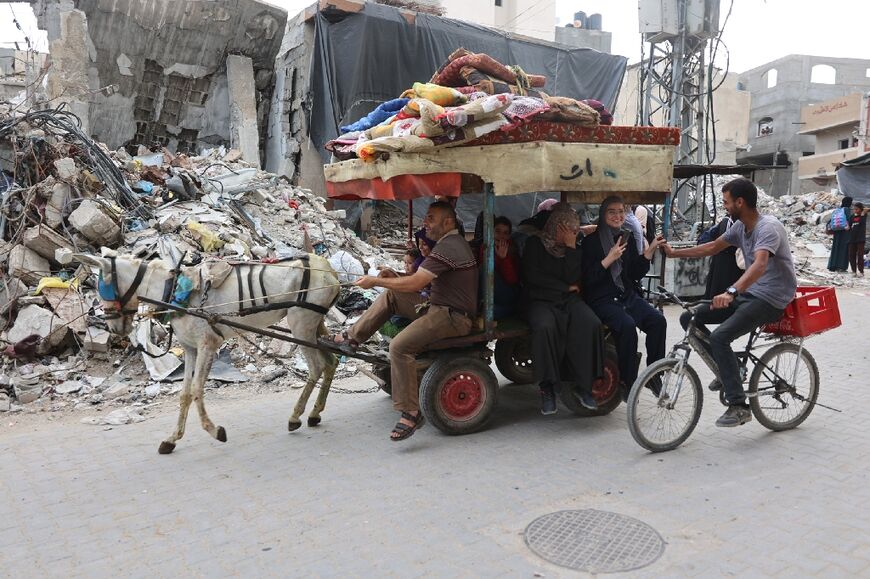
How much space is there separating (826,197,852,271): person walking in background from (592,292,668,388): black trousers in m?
12.1

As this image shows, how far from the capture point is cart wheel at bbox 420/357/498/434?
4895 millimetres

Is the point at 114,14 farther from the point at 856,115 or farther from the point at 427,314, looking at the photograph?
the point at 856,115

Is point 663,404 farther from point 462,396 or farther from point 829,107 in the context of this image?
point 829,107

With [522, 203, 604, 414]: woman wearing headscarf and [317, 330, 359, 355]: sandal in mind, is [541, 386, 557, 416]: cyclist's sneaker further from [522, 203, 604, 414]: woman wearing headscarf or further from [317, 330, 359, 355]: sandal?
[317, 330, 359, 355]: sandal

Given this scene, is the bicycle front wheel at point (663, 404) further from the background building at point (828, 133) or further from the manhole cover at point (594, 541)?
the background building at point (828, 133)

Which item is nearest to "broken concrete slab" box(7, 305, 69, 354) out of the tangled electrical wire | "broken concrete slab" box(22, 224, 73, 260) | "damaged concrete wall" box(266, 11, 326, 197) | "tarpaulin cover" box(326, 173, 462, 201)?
"broken concrete slab" box(22, 224, 73, 260)

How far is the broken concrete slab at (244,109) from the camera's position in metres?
14.9

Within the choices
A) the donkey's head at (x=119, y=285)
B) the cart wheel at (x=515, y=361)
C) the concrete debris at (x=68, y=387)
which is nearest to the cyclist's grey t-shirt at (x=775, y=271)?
the cart wheel at (x=515, y=361)

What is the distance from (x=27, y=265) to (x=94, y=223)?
88cm

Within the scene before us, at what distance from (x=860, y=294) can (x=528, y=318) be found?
35.0ft

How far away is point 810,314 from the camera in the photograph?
4.72 meters

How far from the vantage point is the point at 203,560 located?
3.31 m

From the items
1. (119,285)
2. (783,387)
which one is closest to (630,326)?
(783,387)

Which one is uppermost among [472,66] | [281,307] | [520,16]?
[520,16]
